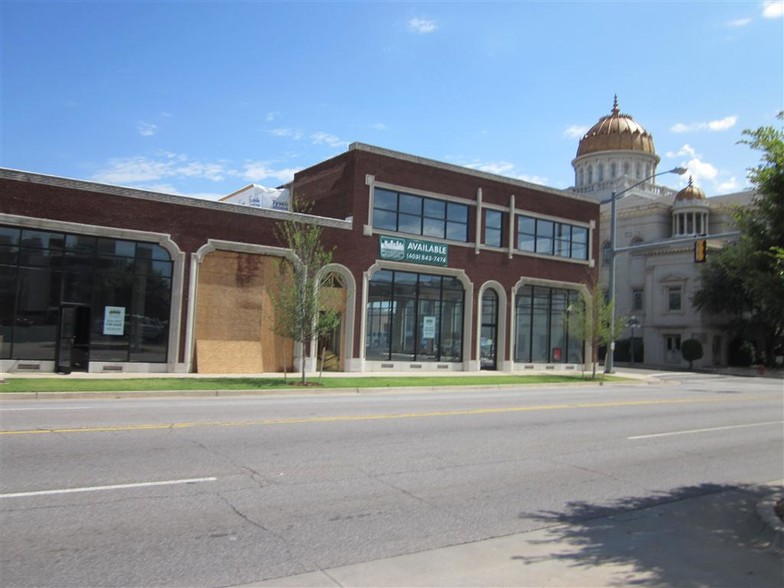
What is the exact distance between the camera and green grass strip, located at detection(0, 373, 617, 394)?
16266mm

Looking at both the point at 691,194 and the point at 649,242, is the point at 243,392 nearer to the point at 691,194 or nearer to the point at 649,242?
the point at 649,242

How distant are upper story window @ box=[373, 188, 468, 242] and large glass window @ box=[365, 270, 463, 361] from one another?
1.99 meters

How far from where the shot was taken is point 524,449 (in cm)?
1004

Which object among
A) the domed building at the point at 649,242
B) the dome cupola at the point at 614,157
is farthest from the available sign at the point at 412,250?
the dome cupola at the point at 614,157

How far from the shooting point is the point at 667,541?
19.6 ft

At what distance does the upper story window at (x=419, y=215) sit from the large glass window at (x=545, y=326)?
5411 mm

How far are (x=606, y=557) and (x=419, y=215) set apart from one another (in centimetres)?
2447

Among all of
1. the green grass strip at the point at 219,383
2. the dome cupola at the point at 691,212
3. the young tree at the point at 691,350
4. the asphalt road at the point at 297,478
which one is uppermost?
the dome cupola at the point at 691,212

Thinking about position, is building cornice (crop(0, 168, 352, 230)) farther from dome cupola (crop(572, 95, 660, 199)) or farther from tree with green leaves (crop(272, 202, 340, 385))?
dome cupola (crop(572, 95, 660, 199))

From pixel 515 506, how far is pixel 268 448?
382 centimetres

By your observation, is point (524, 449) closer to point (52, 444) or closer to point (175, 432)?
point (175, 432)

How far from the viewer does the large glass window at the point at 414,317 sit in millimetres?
28078

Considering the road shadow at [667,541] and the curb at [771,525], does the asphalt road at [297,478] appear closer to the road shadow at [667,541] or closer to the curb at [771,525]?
the road shadow at [667,541]

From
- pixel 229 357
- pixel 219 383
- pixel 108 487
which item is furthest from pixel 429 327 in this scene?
pixel 108 487
